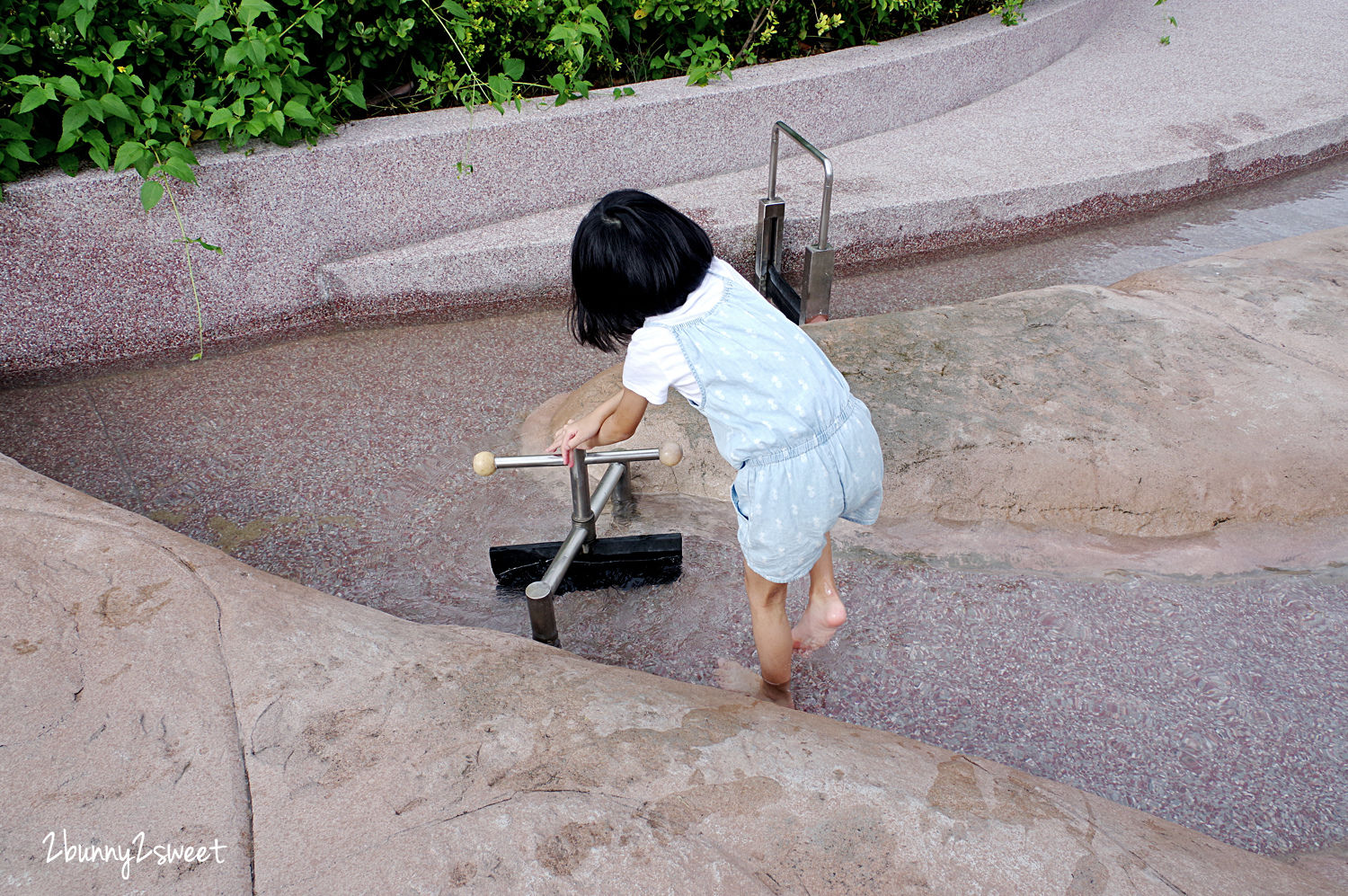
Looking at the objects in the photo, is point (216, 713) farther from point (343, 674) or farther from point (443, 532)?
point (443, 532)

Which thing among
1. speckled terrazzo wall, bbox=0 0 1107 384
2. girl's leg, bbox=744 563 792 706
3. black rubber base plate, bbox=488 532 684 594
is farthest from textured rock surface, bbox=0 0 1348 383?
girl's leg, bbox=744 563 792 706

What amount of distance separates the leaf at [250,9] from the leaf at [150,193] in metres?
0.76

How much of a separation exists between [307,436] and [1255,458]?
325 cm

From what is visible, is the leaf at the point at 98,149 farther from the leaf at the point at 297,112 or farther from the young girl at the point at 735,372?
the young girl at the point at 735,372

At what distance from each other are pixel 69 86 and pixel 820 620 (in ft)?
11.2

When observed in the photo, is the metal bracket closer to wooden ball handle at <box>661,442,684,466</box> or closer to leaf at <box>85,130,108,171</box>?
wooden ball handle at <box>661,442,684,466</box>

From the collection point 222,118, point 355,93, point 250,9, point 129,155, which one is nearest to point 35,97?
point 129,155

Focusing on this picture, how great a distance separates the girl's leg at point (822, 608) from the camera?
7.19 feet

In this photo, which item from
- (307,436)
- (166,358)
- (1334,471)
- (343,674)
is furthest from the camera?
(166,358)

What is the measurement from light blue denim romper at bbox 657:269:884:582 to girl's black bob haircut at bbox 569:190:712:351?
9cm

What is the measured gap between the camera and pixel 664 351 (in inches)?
69.6

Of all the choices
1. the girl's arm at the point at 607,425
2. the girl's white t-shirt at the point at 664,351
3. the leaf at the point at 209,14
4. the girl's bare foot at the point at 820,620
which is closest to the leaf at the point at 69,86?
the leaf at the point at 209,14

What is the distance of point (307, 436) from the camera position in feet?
10.7

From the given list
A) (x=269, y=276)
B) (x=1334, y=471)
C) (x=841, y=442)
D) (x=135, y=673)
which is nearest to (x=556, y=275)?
(x=269, y=276)
